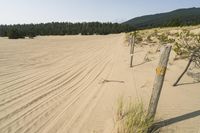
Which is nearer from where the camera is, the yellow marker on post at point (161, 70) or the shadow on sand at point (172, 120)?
the yellow marker on post at point (161, 70)

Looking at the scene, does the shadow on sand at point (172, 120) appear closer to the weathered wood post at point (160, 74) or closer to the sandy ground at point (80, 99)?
the sandy ground at point (80, 99)

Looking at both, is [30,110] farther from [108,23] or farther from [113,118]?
[108,23]

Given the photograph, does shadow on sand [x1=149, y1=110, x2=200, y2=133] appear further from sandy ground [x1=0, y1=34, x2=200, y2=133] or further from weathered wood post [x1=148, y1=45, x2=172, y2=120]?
weathered wood post [x1=148, y1=45, x2=172, y2=120]

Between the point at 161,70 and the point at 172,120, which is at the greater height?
the point at 161,70

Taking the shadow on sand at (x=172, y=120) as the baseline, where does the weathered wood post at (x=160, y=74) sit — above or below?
above

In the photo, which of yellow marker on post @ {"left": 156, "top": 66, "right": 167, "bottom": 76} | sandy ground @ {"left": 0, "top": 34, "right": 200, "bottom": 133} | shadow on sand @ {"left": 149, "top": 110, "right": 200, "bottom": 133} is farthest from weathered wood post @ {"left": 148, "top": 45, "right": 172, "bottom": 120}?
sandy ground @ {"left": 0, "top": 34, "right": 200, "bottom": 133}

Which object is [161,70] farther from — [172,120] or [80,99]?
[80,99]

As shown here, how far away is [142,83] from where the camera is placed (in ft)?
30.1

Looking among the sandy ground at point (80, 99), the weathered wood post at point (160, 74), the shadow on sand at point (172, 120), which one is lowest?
the sandy ground at point (80, 99)

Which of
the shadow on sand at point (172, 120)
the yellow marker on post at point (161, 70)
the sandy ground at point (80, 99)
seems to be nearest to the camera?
the yellow marker on post at point (161, 70)

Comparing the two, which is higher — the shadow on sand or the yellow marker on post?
the yellow marker on post

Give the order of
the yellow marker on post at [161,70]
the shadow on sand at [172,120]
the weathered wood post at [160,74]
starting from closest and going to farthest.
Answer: the weathered wood post at [160,74], the yellow marker on post at [161,70], the shadow on sand at [172,120]

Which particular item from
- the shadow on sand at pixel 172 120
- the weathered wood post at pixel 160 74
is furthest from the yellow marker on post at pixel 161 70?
the shadow on sand at pixel 172 120

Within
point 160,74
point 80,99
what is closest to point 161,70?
point 160,74
